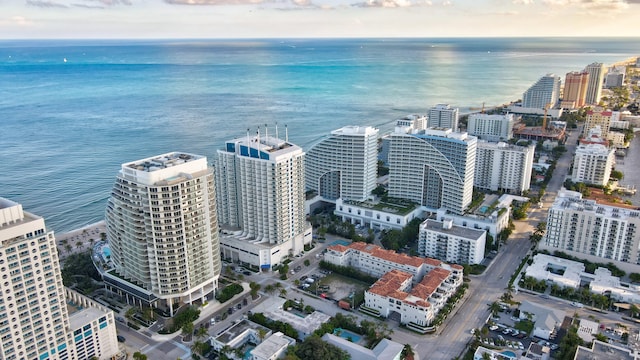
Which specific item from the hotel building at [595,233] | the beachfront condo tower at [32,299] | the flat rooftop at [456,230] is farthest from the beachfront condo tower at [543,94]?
the beachfront condo tower at [32,299]

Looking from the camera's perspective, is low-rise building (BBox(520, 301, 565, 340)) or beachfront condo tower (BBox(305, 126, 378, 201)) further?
beachfront condo tower (BBox(305, 126, 378, 201))

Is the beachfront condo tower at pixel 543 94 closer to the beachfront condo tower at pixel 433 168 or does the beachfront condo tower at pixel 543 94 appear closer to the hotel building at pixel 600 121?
the hotel building at pixel 600 121

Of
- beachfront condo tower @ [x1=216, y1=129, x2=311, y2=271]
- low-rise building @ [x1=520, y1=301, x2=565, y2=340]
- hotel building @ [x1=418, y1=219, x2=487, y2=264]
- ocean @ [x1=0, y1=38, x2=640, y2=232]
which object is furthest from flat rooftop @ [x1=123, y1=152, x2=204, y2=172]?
low-rise building @ [x1=520, y1=301, x2=565, y2=340]

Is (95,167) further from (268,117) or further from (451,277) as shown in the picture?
(451,277)

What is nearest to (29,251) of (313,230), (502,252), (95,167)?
(313,230)

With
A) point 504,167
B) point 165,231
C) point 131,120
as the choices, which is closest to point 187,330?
point 165,231

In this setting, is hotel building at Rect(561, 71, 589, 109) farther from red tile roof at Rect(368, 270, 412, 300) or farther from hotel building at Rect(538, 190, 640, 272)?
red tile roof at Rect(368, 270, 412, 300)
